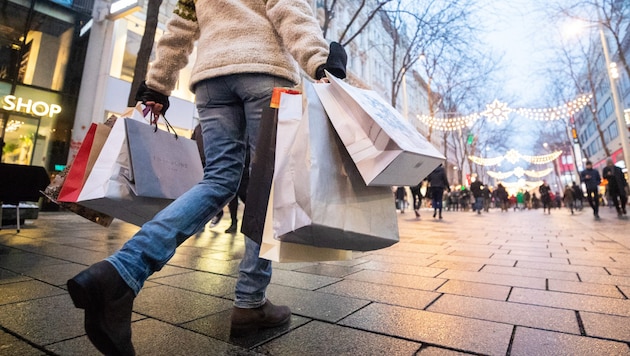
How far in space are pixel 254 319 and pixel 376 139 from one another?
987 mm

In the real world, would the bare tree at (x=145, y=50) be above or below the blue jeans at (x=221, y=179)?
above

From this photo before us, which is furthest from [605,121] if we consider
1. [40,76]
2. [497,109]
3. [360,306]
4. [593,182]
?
[40,76]

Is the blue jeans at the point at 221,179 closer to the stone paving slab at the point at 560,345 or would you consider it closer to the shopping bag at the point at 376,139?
the shopping bag at the point at 376,139

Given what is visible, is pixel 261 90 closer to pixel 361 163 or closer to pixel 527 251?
pixel 361 163

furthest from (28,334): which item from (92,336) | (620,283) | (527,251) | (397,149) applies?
(527,251)

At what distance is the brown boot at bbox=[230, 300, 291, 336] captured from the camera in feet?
4.98

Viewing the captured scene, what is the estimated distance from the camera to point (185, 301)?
6.49 ft

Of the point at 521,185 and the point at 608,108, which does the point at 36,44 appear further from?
the point at 521,185

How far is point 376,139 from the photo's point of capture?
3.77ft

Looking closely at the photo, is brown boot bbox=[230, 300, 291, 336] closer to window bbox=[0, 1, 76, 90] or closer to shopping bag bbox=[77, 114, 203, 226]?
shopping bag bbox=[77, 114, 203, 226]

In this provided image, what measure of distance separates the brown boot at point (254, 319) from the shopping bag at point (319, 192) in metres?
0.56

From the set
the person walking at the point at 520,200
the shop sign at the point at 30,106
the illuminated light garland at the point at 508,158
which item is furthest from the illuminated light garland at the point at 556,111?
the shop sign at the point at 30,106

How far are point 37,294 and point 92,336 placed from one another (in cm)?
138

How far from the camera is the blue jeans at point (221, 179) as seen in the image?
128 centimetres
